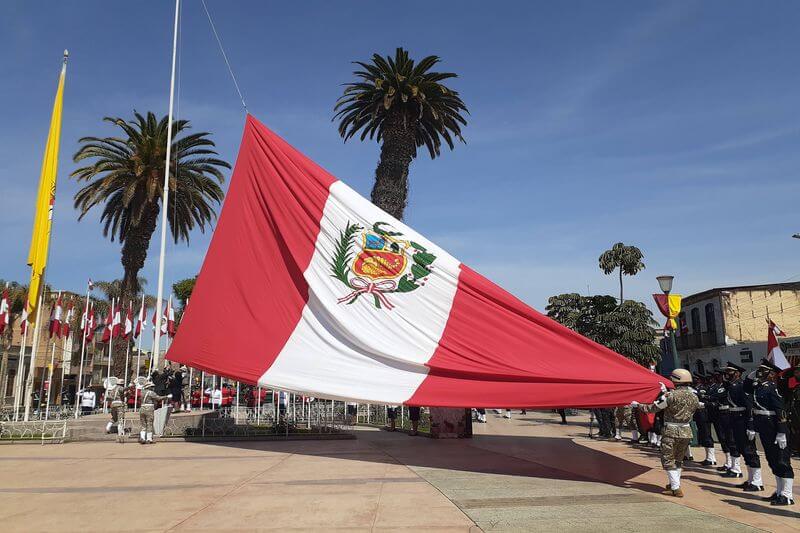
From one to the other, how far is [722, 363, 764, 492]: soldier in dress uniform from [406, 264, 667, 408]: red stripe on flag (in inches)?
66.4

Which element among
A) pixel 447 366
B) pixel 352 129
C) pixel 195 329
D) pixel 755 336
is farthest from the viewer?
pixel 755 336

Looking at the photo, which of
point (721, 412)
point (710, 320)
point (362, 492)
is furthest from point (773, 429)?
point (710, 320)

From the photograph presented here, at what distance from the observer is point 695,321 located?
135 ft

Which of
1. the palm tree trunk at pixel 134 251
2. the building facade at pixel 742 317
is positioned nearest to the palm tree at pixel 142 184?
the palm tree trunk at pixel 134 251

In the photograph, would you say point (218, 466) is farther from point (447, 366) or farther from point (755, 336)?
point (755, 336)

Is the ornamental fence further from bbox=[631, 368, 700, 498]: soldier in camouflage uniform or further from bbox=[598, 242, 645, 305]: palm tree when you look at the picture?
bbox=[598, 242, 645, 305]: palm tree

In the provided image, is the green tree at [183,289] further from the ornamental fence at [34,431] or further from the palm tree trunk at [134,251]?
the ornamental fence at [34,431]

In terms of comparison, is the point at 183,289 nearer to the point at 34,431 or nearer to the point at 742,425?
the point at 34,431

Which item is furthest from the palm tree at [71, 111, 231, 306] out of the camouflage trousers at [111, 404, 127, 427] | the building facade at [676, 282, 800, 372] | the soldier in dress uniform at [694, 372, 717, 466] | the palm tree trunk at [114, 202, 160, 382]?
the building facade at [676, 282, 800, 372]

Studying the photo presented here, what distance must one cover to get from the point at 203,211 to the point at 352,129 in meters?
9.50

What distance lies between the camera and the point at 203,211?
29.5 m

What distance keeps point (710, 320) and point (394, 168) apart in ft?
86.4

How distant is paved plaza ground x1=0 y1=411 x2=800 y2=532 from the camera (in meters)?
6.65

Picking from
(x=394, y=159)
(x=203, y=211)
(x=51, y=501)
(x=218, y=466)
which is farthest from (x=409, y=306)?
(x=203, y=211)
